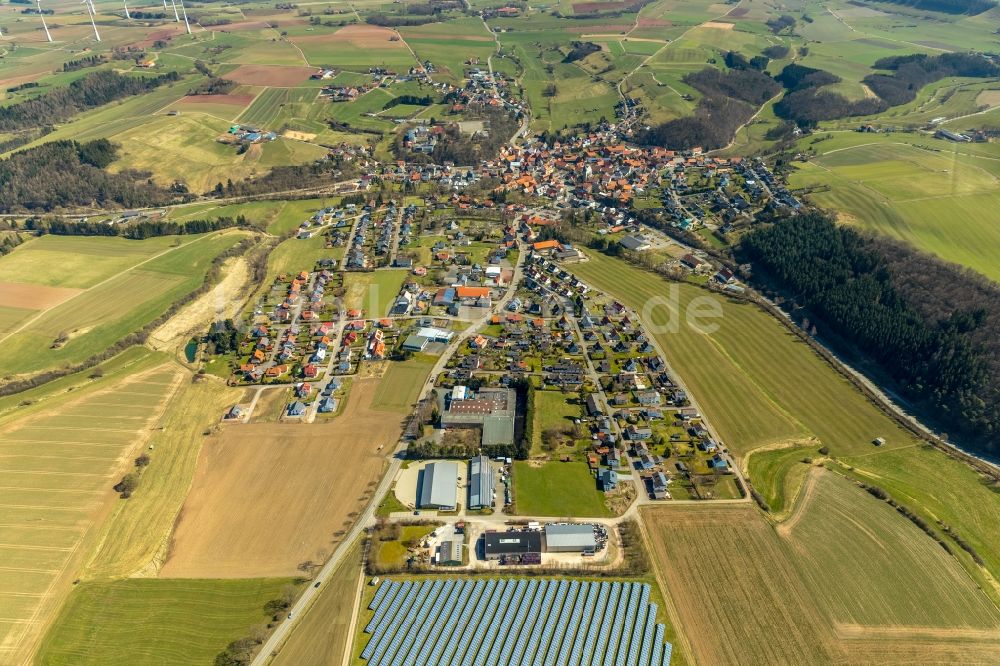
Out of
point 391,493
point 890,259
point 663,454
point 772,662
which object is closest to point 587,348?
point 663,454

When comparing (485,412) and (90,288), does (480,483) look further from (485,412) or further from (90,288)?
(90,288)

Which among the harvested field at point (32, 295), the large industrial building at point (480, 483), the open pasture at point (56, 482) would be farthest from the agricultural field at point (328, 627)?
the harvested field at point (32, 295)

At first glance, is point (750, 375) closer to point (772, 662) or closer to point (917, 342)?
point (917, 342)

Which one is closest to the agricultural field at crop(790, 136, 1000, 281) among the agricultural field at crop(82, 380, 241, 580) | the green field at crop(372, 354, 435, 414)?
the green field at crop(372, 354, 435, 414)

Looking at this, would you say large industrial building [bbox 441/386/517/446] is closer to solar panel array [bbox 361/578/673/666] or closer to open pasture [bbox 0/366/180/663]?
solar panel array [bbox 361/578/673/666]

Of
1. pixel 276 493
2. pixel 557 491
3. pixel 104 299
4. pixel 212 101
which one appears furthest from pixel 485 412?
pixel 212 101

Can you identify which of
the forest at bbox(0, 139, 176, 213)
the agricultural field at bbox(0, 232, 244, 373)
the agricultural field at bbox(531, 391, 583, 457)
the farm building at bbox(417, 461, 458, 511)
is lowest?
the farm building at bbox(417, 461, 458, 511)

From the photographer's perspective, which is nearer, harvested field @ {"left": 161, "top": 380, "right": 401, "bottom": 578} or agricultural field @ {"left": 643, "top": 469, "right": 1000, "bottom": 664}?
agricultural field @ {"left": 643, "top": 469, "right": 1000, "bottom": 664}
